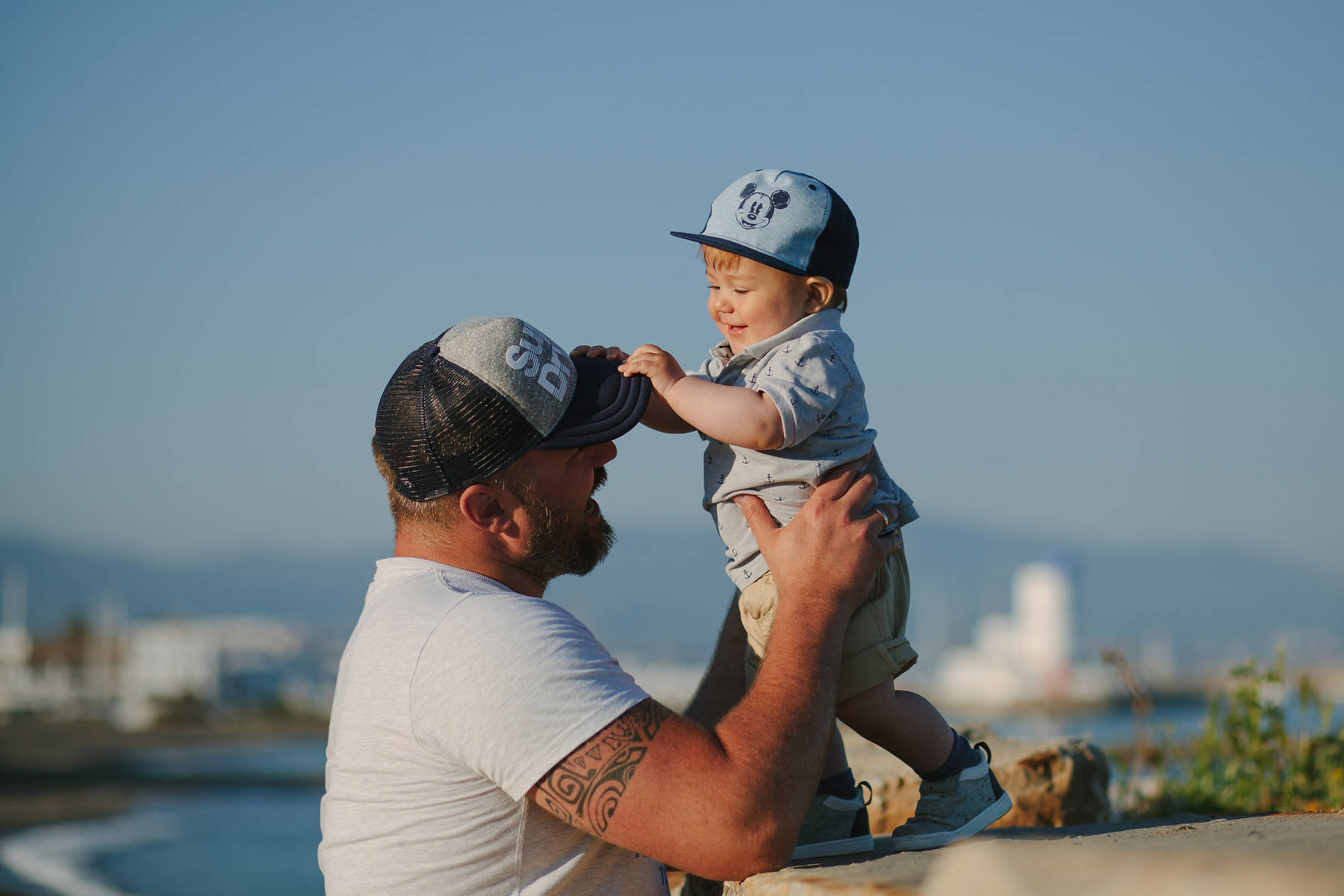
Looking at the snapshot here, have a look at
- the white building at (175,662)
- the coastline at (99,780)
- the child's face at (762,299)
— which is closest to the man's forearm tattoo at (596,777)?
the child's face at (762,299)

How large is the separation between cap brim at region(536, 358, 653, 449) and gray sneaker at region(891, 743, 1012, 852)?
Answer: 120cm

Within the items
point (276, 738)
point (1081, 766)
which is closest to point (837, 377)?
point (1081, 766)

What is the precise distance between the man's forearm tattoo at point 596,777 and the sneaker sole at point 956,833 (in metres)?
0.90

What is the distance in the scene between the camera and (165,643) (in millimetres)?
101250

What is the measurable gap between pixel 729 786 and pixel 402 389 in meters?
1.26

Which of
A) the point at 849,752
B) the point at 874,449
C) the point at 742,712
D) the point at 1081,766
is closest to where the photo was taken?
the point at 742,712

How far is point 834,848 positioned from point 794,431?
1000 mm

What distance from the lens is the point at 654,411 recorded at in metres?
3.08

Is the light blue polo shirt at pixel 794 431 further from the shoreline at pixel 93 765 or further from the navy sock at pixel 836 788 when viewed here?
the shoreline at pixel 93 765

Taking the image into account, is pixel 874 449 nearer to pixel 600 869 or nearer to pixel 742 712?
pixel 742 712

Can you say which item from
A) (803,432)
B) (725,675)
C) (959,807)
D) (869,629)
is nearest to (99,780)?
(725,675)

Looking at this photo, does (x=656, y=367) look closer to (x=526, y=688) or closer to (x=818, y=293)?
(x=818, y=293)

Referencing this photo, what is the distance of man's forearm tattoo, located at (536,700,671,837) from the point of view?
2219mm

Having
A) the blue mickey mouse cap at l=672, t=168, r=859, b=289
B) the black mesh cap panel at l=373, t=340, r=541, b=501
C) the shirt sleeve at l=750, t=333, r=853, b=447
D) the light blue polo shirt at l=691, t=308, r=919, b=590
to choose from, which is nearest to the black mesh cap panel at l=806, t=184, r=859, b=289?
the blue mickey mouse cap at l=672, t=168, r=859, b=289
